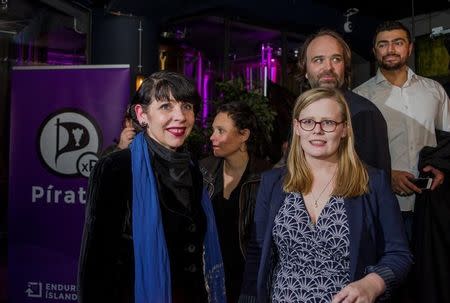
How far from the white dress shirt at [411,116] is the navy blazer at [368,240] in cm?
109

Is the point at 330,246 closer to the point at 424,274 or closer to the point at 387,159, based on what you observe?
the point at 387,159

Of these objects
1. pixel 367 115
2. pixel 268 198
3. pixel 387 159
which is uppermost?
pixel 367 115

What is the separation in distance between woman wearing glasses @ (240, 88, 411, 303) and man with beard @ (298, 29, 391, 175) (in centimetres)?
42

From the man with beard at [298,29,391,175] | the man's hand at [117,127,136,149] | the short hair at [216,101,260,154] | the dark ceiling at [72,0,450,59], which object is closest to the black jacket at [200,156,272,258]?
the short hair at [216,101,260,154]

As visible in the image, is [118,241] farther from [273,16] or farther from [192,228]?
[273,16]

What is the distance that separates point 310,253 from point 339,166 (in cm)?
33

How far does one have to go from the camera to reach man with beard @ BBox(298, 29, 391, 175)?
2244 millimetres

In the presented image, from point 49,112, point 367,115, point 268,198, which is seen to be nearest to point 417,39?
point 49,112

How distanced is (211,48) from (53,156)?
4.28 meters

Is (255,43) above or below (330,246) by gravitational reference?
above

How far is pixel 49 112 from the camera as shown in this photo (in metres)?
4.40

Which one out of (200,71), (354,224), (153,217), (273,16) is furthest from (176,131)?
(200,71)

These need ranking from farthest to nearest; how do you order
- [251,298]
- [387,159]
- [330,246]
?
[387,159] < [251,298] < [330,246]

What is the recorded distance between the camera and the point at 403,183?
261cm
